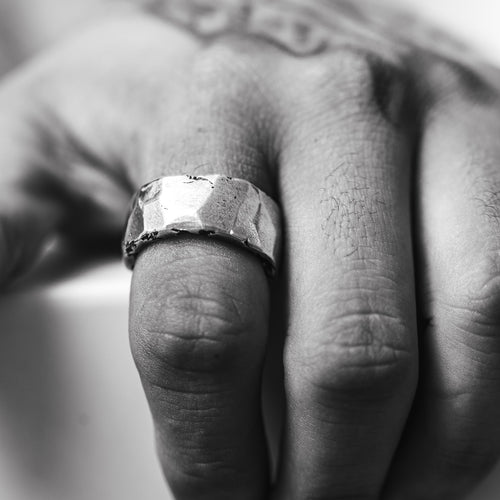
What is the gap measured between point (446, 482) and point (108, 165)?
0.50 metres

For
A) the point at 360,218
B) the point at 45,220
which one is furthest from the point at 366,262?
the point at 45,220

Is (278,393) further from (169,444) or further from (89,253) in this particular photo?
(89,253)

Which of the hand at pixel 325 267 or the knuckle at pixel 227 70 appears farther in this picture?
the knuckle at pixel 227 70

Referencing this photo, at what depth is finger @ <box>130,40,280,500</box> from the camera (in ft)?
1.49

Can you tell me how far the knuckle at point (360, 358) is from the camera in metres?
0.45

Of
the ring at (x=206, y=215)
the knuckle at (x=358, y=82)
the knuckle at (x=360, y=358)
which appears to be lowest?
the knuckle at (x=360, y=358)

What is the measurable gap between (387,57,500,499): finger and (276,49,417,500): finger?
0.03 m

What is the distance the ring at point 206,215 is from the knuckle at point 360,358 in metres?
0.08

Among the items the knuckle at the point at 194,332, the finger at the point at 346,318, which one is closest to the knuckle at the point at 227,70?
the finger at the point at 346,318

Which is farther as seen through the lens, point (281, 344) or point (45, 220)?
point (45, 220)

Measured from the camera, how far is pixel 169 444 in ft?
1.62

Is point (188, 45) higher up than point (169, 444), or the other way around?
point (188, 45)

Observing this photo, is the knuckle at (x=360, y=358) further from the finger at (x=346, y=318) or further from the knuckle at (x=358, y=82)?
the knuckle at (x=358, y=82)

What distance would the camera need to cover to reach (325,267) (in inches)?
19.1
